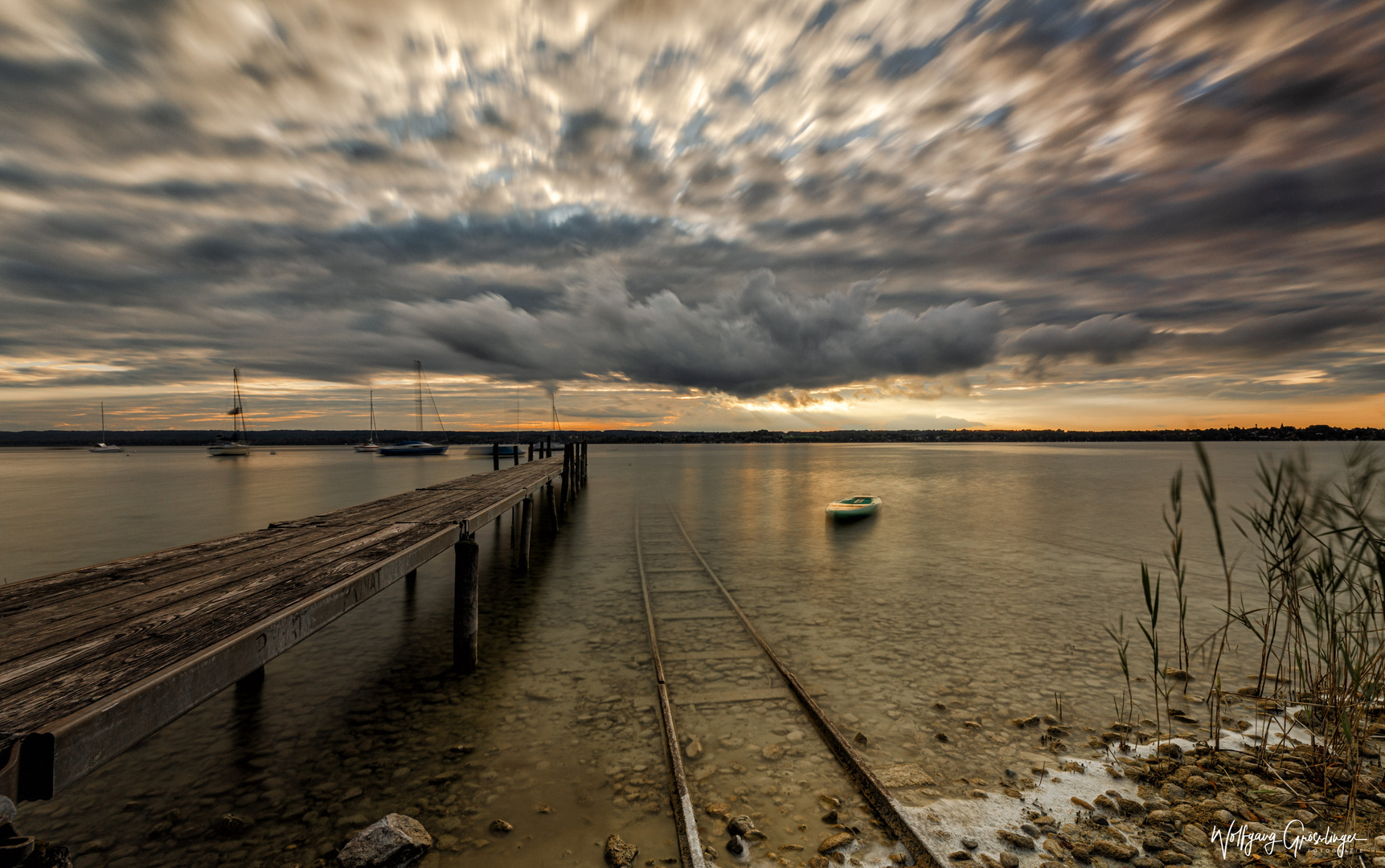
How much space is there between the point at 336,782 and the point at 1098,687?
862cm

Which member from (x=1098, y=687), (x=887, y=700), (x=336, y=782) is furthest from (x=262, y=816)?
(x=1098, y=687)

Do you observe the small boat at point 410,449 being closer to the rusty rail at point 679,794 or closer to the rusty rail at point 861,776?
the rusty rail at point 679,794

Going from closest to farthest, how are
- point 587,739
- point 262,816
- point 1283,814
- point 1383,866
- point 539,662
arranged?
point 1383,866, point 1283,814, point 262,816, point 587,739, point 539,662

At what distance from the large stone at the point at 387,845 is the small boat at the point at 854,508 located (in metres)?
19.5

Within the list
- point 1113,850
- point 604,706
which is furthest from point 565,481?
point 1113,850

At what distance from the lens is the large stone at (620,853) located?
12.7 ft

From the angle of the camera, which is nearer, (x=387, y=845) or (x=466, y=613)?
(x=387, y=845)

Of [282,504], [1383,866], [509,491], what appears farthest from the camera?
[282,504]

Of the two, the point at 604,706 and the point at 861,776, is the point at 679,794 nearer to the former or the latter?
the point at 861,776

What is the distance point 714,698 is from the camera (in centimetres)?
644

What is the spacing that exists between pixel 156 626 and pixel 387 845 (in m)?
2.21

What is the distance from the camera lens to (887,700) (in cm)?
644

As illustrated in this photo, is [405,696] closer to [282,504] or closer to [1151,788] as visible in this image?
[1151,788]

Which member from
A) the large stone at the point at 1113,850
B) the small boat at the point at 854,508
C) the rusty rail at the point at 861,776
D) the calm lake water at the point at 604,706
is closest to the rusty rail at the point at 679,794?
the calm lake water at the point at 604,706
